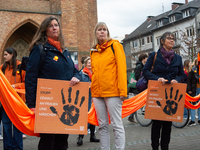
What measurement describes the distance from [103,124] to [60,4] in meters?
20.2

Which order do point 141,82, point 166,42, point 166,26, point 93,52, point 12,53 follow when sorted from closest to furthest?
1. point 93,52
2. point 166,42
3. point 12,53
4. point 141,82
5. point 166,26

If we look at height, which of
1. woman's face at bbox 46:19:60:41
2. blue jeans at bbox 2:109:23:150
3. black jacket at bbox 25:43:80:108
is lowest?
blue jeans at bbox 2:109:23:150

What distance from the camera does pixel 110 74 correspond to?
4023mm

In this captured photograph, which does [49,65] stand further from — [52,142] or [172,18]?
[172,18]

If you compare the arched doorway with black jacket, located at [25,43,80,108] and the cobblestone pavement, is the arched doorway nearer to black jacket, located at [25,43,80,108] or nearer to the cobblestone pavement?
the cobblestone pavement

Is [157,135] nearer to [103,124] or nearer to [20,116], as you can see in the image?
[103,124]

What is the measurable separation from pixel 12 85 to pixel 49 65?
2206mm

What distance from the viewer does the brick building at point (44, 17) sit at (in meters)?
21.7

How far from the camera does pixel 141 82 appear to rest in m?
5.89

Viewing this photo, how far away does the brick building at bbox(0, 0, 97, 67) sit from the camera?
21734 mm

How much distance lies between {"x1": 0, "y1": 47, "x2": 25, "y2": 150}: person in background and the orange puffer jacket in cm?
191

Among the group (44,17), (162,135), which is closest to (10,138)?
(162,135)

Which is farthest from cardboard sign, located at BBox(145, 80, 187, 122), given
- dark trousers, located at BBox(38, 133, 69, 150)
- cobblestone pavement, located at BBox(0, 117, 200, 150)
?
dark trousers, located at BBox(38, 133, 69, 150)

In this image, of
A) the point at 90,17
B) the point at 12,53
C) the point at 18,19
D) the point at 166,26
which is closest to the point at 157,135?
the point at 12,53
